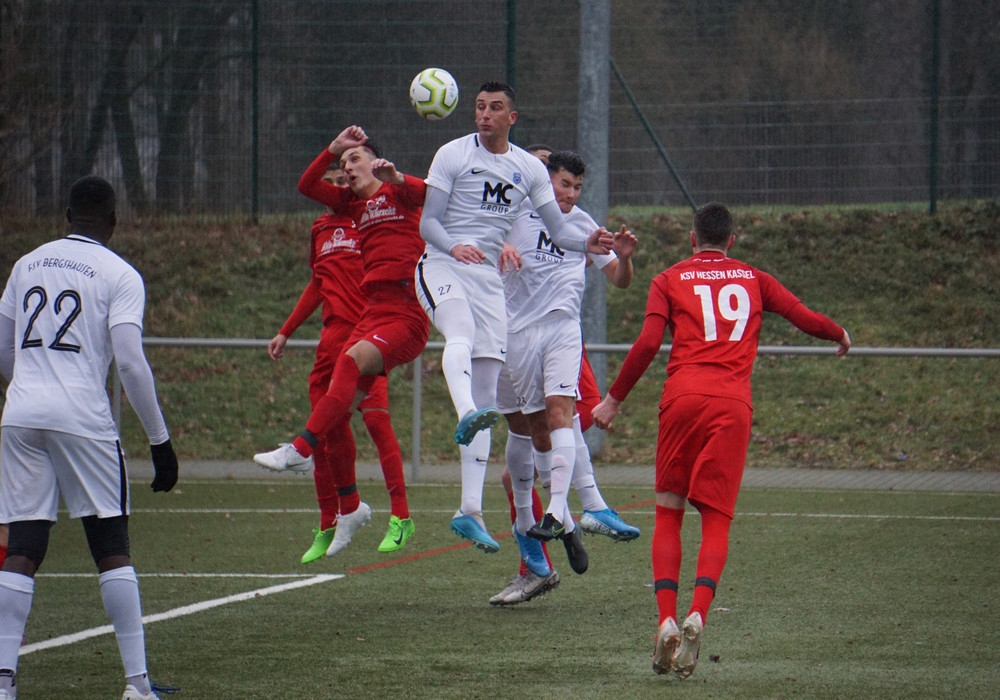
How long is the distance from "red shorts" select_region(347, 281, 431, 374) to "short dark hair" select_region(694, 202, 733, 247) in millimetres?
2429

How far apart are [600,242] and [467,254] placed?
0.76 m

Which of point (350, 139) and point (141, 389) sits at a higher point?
point (350, 139)

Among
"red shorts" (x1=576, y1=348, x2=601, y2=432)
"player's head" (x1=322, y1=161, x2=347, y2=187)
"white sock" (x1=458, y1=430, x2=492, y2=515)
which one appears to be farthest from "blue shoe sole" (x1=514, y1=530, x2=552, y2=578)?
"player's head" (x1=322, y1=161, x2=347, y2=187)

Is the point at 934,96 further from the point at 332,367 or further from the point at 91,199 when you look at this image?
the point at 91,199

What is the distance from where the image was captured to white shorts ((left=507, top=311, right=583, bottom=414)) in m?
7.64

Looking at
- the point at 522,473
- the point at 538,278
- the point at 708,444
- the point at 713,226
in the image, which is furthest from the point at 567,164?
the point at 708,444

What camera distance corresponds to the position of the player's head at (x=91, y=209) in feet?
17.0

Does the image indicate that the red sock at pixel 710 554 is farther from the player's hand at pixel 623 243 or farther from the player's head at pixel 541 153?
the player's head at pixel 541 153

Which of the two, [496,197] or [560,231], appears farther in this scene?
[560,231]

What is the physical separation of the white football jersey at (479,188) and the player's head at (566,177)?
699 millimetres

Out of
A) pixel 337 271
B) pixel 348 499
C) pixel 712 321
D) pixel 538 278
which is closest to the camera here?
pixel 712 321

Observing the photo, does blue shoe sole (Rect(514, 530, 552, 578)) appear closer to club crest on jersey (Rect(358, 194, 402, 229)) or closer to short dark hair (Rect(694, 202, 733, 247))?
club crest on jersey (Rect(358, 194, 402, 229))

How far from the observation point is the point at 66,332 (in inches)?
197

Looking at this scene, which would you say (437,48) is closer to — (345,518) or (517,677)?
(345,518)
